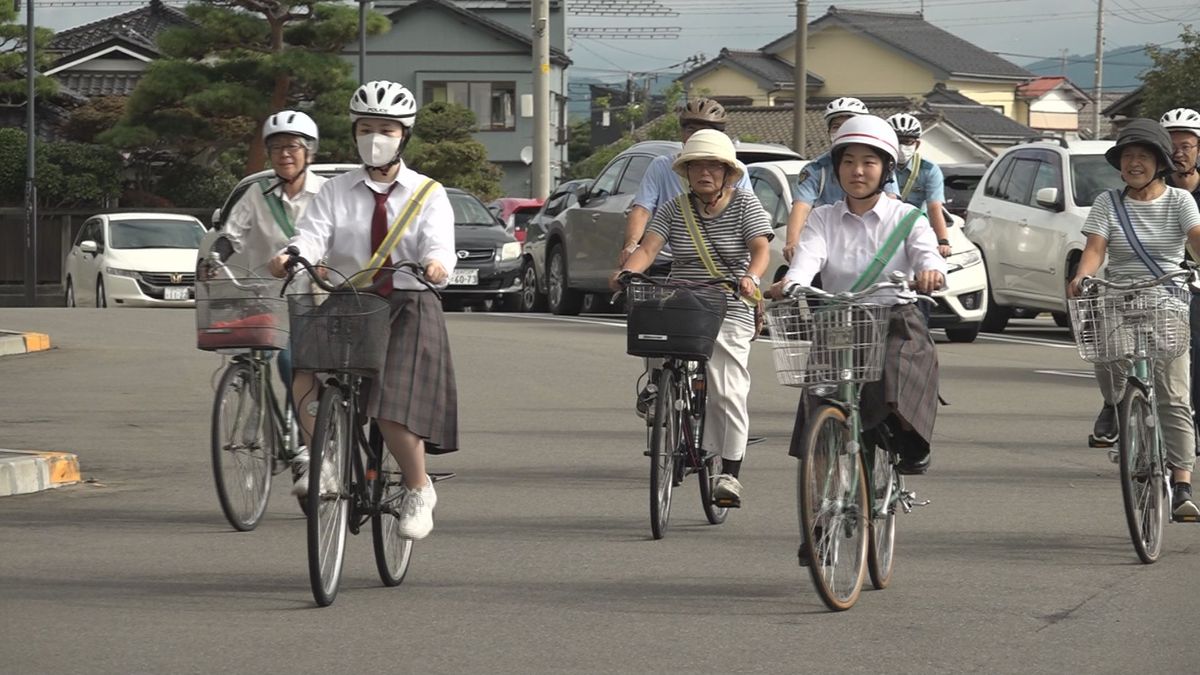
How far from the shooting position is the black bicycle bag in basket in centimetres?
852

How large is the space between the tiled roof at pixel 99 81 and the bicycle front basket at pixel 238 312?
49437mm

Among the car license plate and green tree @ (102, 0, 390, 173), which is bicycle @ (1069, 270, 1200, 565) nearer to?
the car license plate

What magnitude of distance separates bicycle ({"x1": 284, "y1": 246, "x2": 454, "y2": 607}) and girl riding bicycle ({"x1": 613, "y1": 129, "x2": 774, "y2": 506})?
196 cm

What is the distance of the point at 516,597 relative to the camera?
7316 millimetres

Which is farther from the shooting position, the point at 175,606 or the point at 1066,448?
the point at 1066,448

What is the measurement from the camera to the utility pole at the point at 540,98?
3706 cm

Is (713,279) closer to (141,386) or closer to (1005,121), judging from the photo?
(141,386)

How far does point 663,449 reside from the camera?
8633 millimetres

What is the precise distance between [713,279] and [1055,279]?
11.5 metres

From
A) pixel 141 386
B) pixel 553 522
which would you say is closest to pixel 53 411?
pixel 141 386

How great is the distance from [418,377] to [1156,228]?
3424mm

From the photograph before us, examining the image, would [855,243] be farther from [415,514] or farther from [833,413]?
[415,514]

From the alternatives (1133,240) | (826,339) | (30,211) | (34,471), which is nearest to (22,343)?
(34,471)

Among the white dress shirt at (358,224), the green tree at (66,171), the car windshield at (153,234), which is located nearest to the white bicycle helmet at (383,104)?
the white dress shirt at (358,224)
